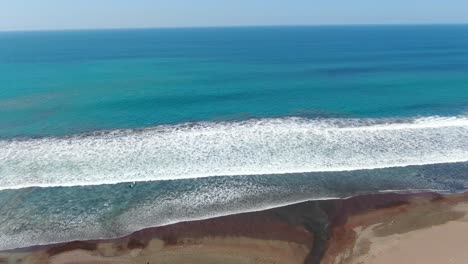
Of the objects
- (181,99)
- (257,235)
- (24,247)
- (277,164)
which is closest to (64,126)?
(181,99)

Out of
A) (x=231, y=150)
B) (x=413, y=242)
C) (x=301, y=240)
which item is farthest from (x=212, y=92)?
(x=413, y=242)

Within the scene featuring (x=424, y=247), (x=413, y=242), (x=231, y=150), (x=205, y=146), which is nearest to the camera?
(x=424, y=247)

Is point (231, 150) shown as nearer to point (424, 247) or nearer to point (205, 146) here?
point (205, 146)

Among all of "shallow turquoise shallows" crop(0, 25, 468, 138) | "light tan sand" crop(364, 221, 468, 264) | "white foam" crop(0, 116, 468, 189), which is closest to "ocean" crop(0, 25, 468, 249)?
"white foam" crop(0, 116, 468, 189)

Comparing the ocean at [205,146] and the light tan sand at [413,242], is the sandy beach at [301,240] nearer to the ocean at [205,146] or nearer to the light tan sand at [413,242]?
the light tan sand at [413,242]

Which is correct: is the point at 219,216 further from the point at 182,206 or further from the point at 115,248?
the point at 115,248

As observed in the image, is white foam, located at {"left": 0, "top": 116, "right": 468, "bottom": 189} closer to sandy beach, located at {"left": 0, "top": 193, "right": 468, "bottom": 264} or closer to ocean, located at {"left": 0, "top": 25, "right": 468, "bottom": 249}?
ocean, located at {"left": 0, "top": 25, "right": 468, "bottom": 249}

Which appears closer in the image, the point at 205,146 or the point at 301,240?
the point at 301,240
